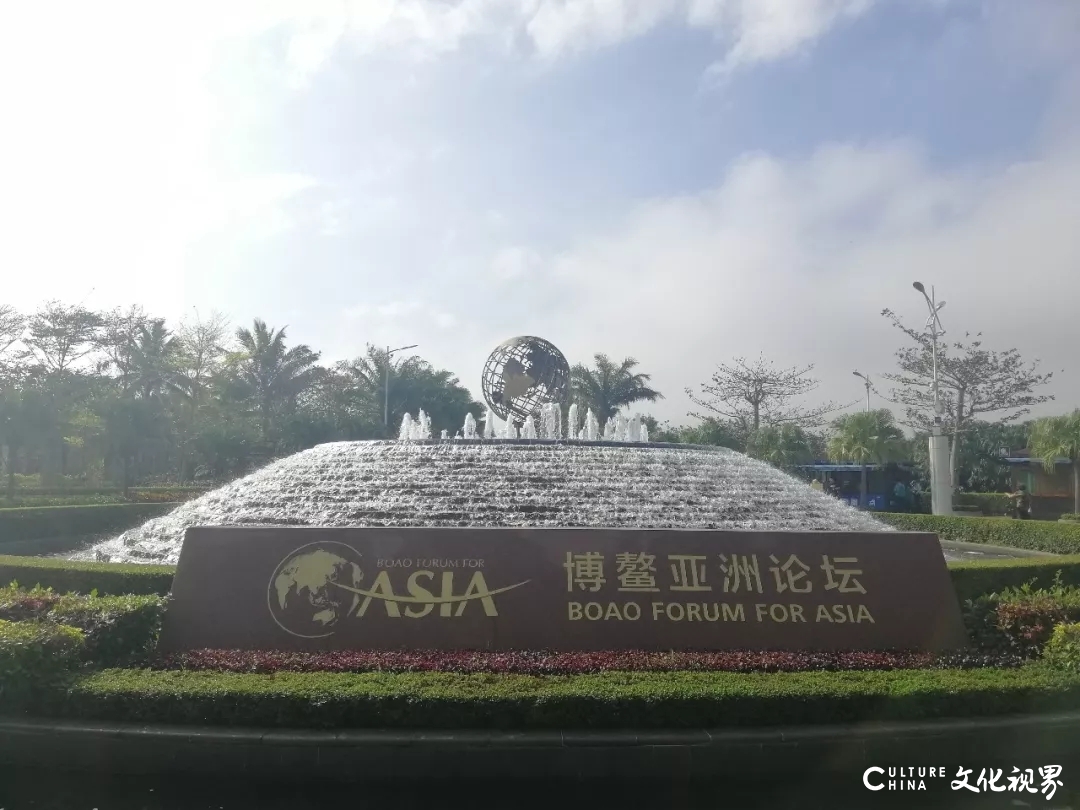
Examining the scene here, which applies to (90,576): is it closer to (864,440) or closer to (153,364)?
(864,440)

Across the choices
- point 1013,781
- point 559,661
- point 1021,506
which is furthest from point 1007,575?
point 1021,506

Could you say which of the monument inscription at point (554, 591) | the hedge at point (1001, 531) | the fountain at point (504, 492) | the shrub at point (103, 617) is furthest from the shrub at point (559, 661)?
the hedge at point (1001, 531)

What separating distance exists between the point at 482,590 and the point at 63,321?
32.9 metres

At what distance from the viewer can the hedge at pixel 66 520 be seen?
15.0 meters

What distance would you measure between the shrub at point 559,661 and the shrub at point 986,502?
75.5 feet

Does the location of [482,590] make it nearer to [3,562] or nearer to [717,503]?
[3,562]

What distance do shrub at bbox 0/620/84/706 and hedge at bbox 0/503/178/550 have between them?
10435 millimetres

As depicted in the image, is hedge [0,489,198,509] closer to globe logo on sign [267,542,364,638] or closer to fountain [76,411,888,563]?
fountain [76,411,888,563]

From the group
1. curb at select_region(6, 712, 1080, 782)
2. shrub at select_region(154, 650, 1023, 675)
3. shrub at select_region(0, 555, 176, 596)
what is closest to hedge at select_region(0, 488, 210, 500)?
shrub at select_region(0, 555, 176, 596)

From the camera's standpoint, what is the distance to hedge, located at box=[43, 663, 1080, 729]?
4.89m

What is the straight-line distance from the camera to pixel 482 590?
634 centimetres

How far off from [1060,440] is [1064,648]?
21.6 metres

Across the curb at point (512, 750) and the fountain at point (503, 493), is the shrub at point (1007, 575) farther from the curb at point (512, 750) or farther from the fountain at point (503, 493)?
the curb at point (512, 750)

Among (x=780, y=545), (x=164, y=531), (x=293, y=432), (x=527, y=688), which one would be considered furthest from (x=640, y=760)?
(x=293, y=432)
